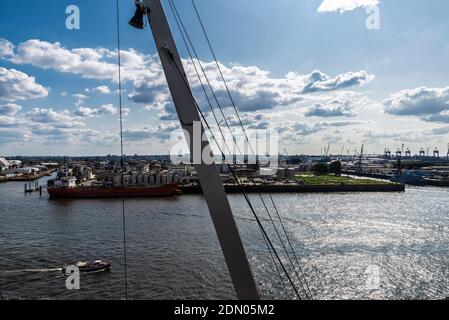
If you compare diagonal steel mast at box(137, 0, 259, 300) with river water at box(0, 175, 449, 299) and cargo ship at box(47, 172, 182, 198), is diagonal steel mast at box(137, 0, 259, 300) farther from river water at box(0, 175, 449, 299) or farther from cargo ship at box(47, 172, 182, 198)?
cargo ship at box(47, 172, 182, 198)

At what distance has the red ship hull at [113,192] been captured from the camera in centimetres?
3147

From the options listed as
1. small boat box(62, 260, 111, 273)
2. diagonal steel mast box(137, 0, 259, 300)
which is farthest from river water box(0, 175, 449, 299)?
diagonal steel mast box(137, 0, 259, 300)

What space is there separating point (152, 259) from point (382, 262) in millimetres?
8064

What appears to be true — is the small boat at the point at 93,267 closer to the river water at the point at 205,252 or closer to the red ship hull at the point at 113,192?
the river water at the point at 205,252

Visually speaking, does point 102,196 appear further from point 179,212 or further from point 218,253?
point 218,253

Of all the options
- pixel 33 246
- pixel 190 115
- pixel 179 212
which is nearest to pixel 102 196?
pixel 179 212

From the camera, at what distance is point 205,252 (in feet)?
42.1

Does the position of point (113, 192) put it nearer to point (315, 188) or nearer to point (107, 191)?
point (107, 191)

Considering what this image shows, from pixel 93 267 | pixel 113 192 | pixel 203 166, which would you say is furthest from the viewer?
pixel 113 192

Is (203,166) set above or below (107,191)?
above

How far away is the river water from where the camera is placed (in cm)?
953

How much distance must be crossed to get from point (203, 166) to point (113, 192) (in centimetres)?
3131

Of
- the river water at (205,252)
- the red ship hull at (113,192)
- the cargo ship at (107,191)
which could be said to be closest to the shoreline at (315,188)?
the cargo ship at (107,191)

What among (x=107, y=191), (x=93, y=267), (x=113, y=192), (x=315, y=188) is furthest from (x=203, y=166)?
(x=315, y=188)
